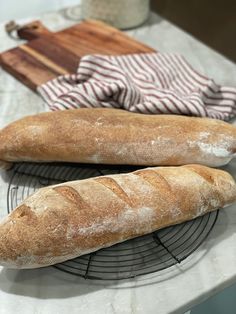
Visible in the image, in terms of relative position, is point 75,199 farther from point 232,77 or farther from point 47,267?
point 232,77

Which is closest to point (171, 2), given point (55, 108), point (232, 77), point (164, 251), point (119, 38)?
point (119, 38)

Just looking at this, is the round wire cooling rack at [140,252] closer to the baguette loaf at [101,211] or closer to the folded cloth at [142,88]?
the baguette loaf at [101,211]

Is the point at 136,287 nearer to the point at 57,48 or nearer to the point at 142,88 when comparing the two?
the point at 142,88

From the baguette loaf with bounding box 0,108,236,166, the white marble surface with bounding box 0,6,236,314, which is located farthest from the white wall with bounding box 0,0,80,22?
the white marble surface with bounding box 0,6,236,314

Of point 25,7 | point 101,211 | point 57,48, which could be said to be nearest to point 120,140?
point 101,211

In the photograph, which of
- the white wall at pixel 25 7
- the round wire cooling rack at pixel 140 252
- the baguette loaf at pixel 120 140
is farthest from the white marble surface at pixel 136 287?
the white wall at pixel 25 7

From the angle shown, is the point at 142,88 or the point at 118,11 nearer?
the point at 142,88
